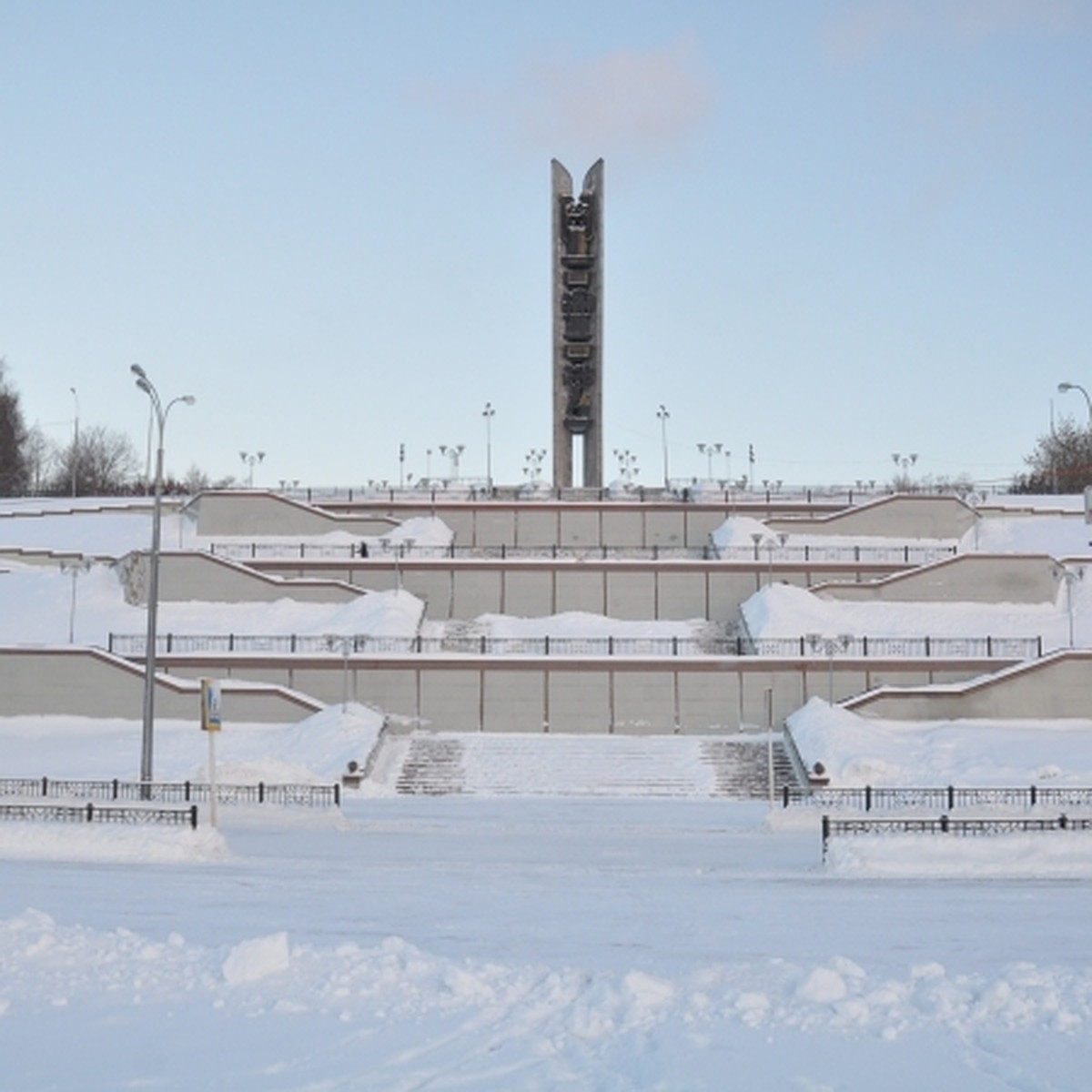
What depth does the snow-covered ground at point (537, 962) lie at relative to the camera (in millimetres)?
9383

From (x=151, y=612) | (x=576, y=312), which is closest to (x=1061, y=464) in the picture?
(x=576, y=312)

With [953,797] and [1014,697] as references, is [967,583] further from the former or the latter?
[953,797]

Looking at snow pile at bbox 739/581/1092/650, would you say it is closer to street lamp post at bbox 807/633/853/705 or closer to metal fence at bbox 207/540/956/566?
street lamp post at bbox 807/633/853/705

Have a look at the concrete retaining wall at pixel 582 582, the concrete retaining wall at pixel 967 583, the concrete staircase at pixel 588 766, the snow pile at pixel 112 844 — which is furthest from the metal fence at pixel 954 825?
the concrete retaining wall at pixel 582 582

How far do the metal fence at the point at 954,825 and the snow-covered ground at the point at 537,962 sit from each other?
40.7 inches

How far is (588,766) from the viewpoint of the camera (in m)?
36.8

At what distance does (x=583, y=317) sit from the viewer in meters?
67.9

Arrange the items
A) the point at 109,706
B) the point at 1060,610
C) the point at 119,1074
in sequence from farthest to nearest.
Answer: the point at 1060,610 → the point at 109,706 → the point at 119,1074

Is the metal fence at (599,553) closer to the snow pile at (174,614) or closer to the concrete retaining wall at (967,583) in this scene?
the concrete retaining wall at (967,583)

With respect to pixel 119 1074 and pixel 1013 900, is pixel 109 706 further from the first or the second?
pixel 119 1074

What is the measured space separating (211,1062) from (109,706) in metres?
32.2

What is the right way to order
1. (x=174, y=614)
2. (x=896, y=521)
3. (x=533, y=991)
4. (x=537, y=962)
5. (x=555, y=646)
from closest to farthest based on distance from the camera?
1. (x=533, y=991)
2. (x=537, y=962)
3. (x=555, y=646)
4. (x=174, y=614)
5. (x=896, y=521)

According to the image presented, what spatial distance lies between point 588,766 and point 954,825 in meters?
15.8

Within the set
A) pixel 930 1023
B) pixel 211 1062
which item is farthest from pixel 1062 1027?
pixel 211 1062
